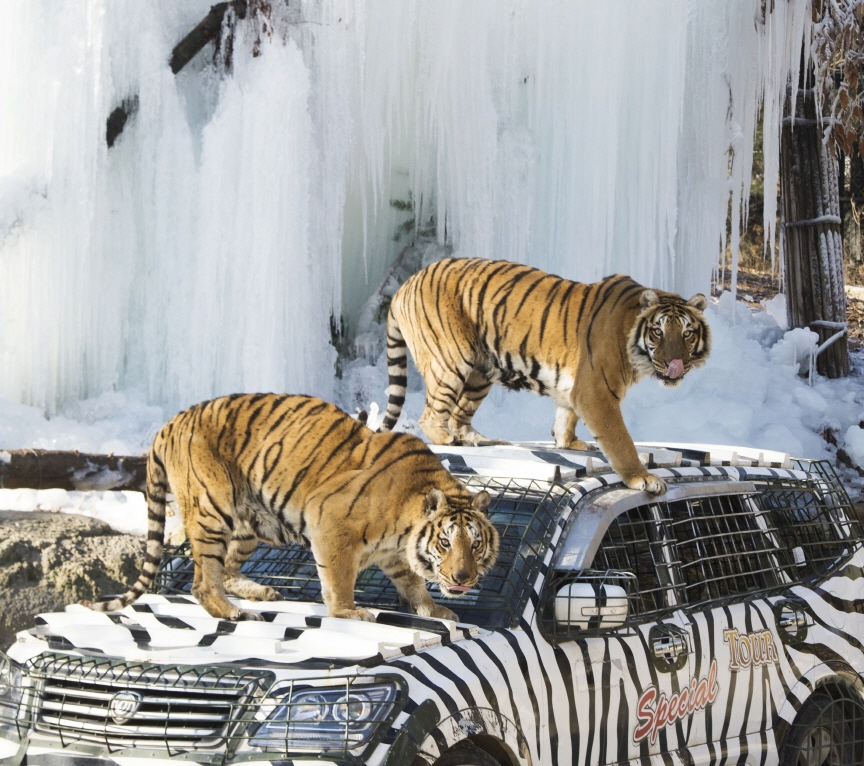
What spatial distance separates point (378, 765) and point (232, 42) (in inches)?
301

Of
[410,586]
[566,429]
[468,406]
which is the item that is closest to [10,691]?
[410,586]

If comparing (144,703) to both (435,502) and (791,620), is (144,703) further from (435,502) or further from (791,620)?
(791,620)

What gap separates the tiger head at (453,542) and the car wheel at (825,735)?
1.36 m

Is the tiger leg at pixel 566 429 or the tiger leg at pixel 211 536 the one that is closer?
the tiger leg at pixel 211 536

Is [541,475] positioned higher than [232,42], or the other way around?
[232,42]

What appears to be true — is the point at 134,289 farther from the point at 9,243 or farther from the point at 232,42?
the point at 232,42

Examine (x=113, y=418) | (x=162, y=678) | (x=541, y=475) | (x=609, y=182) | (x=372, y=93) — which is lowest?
(x=113, y=418)

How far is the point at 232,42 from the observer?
29.8 ft

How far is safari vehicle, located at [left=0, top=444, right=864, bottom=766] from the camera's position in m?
2.59

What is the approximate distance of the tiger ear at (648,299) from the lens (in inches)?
172

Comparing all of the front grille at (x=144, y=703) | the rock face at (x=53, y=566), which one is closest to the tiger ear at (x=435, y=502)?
the front grille at (x=144, y=703)

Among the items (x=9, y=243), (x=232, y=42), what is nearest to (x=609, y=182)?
(x=232, y=42)

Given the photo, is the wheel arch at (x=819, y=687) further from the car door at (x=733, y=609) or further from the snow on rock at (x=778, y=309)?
the snow on rock at (x=778, y=309)

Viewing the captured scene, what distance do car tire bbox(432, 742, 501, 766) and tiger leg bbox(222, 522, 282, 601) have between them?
1112 millimetres
